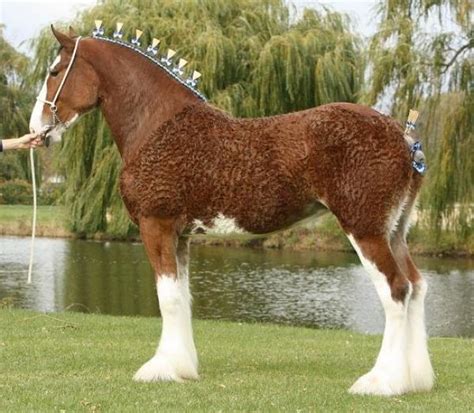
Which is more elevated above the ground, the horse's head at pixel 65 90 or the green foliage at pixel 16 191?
the green foliage at pixel 16 191

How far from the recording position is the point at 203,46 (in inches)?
730

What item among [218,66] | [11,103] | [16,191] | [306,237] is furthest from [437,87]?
[16,191]

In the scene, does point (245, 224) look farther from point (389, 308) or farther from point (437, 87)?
point (437, 87)

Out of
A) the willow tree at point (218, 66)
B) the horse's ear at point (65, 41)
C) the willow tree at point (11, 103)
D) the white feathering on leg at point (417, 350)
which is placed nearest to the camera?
the white feathering on leg at point (417, 350)

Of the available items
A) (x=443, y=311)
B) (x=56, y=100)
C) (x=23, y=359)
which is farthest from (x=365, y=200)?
(x=443, y=311)

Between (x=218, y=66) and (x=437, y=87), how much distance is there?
566cm

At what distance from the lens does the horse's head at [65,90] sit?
225 inches

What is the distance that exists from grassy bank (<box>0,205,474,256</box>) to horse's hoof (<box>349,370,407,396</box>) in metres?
10.8

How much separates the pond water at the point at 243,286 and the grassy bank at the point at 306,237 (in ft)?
1.41

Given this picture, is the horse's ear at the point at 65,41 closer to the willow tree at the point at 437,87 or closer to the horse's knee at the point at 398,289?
the horse's knee at the point at 398,289

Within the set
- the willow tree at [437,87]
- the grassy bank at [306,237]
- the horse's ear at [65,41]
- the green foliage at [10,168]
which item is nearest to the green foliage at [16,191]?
the grassy bank at [306,237]

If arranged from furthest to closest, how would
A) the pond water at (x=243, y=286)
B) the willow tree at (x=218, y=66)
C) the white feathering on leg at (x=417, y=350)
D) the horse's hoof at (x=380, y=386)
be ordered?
the willow tree at (x=218, y=66) → the pond water at (x=243, y=286) → the white feathering on leg at (x=417, y=350) → the horse's hoof at (x=380, y=386)

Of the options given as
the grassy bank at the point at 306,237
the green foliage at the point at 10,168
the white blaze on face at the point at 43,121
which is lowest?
the grassy bank at the point at 306,237

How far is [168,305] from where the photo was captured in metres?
5.51
